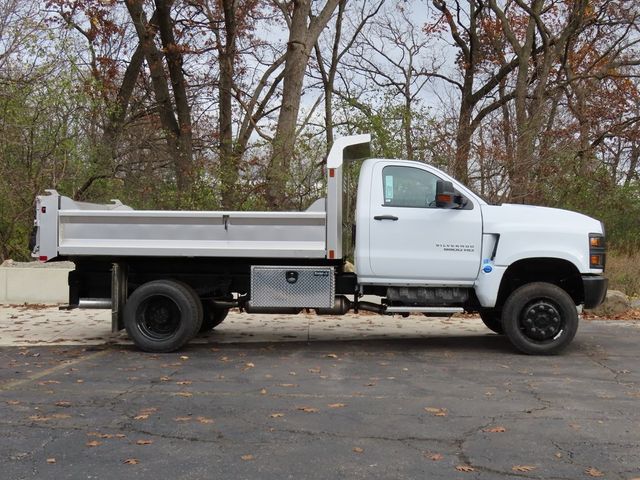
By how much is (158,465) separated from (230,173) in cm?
1023

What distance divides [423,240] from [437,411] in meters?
2.72

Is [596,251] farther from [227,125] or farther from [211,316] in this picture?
[227,125]

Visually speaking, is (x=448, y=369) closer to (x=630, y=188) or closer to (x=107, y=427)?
(x=107, y=427)

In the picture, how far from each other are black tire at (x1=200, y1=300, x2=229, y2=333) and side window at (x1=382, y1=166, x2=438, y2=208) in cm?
295

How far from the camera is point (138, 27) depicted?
1777 cm

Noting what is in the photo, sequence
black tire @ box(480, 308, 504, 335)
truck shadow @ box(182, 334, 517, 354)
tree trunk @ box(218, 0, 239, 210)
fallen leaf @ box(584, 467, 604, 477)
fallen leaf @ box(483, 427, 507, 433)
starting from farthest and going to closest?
1. tree trunk @ box(218, 0, 239, 210)
2. black tire @ box(480, 308, 504, 335)
3. truck shadow @ box(182, 334, 517, 354)
4. fallen leaf @ box(483, 427, 507, 433)
5. fallen leaf @ box(584, 467, 604, 477)

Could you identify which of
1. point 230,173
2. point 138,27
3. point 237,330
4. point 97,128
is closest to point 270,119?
point 138,27

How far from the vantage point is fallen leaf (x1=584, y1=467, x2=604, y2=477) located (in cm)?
413

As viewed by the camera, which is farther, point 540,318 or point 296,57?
point 296,57

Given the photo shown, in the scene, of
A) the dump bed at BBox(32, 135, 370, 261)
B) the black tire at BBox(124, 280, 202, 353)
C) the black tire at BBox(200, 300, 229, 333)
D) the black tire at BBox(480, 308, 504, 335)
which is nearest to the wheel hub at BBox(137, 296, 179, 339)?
the black tire at BBox(124, 280, 202, 353)

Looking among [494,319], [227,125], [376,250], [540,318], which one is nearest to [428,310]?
[376,250]

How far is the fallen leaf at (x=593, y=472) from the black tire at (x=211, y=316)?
581cm

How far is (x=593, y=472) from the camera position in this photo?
418 centimetres

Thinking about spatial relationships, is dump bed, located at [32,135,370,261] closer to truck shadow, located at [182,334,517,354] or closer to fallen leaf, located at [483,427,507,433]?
truck shadow, located at [182,334,517,354]
